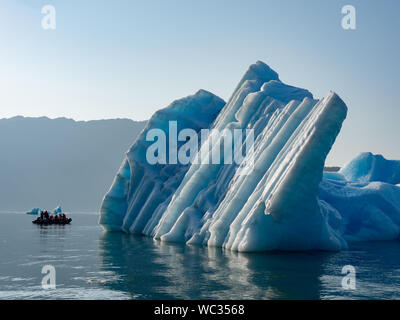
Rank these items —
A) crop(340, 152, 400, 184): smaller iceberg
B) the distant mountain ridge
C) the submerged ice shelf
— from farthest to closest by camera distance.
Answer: the distant mountain ridge → crop(340, 152, 400, 184): smaller iceberg → the submerged ice shelf

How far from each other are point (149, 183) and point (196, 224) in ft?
38.4

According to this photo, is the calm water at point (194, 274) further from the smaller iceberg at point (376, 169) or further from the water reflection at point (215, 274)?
the smaller iceberg at point (376, 169)

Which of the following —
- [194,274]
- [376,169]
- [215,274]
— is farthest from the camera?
[376,169]

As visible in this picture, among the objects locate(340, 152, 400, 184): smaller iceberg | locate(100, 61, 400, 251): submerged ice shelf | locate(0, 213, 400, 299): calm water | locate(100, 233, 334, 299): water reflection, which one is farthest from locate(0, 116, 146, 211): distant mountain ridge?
locate(100, 233, 334, 299): water reflection

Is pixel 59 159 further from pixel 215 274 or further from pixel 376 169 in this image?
pixel 215 274

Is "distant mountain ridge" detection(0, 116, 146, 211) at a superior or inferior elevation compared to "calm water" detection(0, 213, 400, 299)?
superior

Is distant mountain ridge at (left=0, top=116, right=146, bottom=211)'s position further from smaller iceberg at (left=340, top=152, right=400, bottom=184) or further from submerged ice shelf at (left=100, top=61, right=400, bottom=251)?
submerged ice shelf at (left=100, top=61, right=400, bottom=251)

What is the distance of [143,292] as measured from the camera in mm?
14391

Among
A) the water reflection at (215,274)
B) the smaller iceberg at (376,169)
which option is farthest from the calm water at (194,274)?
the smaller iceberg at (376,169)

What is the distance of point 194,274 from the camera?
1781 cm

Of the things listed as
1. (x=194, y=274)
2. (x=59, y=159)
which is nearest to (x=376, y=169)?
(x=194, y=274)

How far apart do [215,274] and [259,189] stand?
9443 millimetres

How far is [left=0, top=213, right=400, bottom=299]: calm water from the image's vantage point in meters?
14.2
